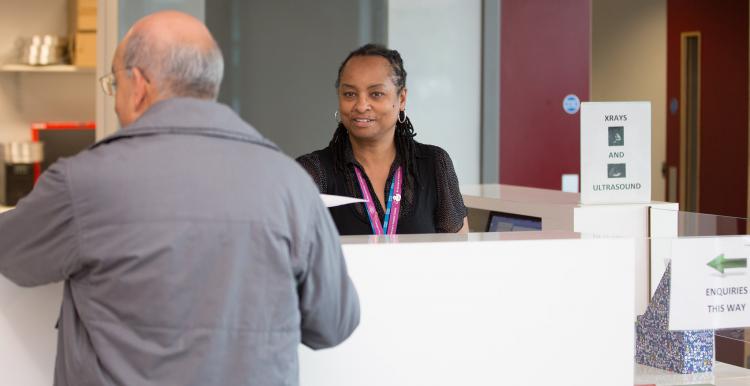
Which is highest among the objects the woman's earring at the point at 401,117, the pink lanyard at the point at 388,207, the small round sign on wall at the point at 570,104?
the small round sign on wall at the point at 570,104

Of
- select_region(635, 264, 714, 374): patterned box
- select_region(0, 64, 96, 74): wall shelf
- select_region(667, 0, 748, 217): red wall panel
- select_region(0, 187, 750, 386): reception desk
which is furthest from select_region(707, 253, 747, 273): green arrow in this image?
select_region(667, 0, 748, 217): red wall panel

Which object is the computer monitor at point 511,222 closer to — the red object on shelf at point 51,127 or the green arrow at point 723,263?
the green arrow at point 723,263

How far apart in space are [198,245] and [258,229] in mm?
96

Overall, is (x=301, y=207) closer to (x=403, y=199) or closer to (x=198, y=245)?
(x=198, y=245)

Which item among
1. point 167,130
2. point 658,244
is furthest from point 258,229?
point 658,244

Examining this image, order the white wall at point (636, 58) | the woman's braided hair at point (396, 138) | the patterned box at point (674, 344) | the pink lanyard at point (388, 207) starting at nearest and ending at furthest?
the patterned box at point (674, 344)
the pink lanyard at point (388, 207)
the woman's braided hair at point (396, 138)
the white wall at point (636, 58)

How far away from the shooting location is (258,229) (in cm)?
161

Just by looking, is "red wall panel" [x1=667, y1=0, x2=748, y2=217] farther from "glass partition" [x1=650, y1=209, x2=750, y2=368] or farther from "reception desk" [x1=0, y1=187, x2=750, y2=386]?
"reception desk" [x1=0, y1=187, x2=750, y2=386]

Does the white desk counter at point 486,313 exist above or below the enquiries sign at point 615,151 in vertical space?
below

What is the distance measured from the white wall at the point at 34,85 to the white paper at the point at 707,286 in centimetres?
353

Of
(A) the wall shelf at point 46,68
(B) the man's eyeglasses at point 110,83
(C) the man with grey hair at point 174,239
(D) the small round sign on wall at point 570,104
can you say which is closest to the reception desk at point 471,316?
(C) the man with grey hair at point 174,239

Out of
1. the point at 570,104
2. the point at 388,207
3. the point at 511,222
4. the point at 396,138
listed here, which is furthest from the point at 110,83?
the point at 570,104

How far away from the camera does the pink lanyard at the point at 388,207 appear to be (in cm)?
289

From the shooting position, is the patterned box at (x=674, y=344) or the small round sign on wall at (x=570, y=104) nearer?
the patterned box at (x=674, y=344)
